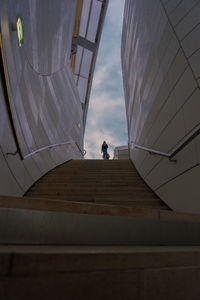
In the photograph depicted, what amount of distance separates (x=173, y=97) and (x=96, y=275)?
301 cm

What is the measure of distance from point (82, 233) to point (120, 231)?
287 mm

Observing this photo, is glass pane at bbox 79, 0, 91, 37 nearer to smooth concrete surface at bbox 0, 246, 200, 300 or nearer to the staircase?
the staircase

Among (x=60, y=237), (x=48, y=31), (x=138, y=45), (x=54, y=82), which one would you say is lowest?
(x=60, y=237)

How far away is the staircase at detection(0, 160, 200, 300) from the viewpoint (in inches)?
28.6

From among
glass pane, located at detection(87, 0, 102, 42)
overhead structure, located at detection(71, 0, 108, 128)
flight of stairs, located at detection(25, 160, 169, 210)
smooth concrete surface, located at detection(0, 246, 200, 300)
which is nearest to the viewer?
smooth concrete surface, located at detection(0, 246, 200, 300)

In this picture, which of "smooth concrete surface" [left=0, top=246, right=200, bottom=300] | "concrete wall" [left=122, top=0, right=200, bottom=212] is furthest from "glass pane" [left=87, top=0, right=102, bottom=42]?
"smooth concrete surface" [left=0, top=246, right=200, bottom=300]

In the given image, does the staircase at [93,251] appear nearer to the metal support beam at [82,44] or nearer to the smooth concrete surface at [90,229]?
the smooth concrete surface at [90,229]

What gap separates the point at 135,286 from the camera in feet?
2.67

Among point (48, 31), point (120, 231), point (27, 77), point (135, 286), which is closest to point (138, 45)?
point (48, 31)

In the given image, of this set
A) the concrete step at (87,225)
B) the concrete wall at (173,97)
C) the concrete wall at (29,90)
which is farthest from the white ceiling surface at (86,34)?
the concrete step at (87,225)

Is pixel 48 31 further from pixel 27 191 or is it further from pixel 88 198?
pixel 88 198

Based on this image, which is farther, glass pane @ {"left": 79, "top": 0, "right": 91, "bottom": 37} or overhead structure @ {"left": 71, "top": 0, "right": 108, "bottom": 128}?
overhead structure @ {"left": 71, "top": 0, "right": 108, "bottom": 128}

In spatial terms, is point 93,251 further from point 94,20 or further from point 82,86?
point 82,86

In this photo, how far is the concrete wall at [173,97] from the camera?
238 cm
